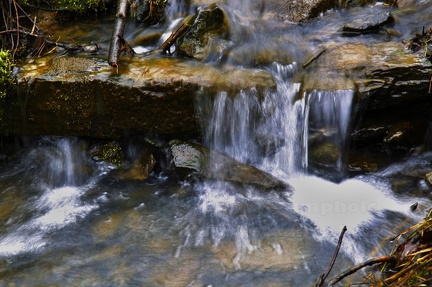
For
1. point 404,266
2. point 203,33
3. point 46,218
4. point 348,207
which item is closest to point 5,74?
point 46,218

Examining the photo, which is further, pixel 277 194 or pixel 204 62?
pixel 204 62

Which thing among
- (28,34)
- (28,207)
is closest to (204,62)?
(28,34)

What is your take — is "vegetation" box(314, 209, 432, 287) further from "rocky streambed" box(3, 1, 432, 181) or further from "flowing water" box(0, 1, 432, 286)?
"rocky streambed" box(3, 1, 432, 181)

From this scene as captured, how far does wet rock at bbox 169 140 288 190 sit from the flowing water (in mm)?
95

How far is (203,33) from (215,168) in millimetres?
1671

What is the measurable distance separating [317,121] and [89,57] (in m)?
2.52

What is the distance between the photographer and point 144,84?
435 cm

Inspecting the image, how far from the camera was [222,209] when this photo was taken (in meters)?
4.07

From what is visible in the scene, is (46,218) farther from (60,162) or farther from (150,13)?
(150,13)

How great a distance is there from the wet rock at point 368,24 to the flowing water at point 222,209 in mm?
656

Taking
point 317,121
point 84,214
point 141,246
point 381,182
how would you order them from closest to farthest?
point 141,246 < point 84,214 < point 381,182 < point 317,121

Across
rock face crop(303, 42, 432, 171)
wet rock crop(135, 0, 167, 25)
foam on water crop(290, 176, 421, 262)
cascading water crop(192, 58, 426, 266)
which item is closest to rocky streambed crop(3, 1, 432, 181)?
rock face crop(303, 42, 432, 171)

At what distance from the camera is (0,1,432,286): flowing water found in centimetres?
335

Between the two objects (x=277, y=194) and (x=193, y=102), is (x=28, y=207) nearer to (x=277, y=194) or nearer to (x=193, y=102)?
A: (x=193, y=102)
